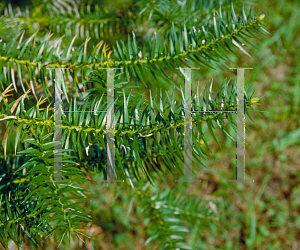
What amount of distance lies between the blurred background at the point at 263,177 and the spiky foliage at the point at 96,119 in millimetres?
926

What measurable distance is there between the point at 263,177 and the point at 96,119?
1.62 m

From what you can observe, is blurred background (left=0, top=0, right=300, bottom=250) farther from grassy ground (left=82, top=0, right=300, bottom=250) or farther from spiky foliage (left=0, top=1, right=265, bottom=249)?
spiky foliage (left=0, top=1, right=265, bottom=249)

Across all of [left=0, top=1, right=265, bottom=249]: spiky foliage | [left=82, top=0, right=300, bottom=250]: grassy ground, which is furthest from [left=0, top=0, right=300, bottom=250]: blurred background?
[left=0, top=1, right=265, bottom=249]: spiky foliage

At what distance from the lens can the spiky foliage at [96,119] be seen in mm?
473

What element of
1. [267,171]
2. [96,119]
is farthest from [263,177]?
[96,119]

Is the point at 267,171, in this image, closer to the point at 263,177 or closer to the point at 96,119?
the point at 263,177

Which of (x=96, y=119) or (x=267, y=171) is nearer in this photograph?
(x=96, y=119)

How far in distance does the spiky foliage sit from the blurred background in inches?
36.5

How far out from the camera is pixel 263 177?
1742 millimetres

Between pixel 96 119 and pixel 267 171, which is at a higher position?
pixel 96 119

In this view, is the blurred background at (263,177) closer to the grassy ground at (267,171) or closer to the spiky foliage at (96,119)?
→ the grassy ground at (267,171)

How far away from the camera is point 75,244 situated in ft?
4.74

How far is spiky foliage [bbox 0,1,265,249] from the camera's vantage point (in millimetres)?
473

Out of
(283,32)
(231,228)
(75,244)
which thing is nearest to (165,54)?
(75,244)
